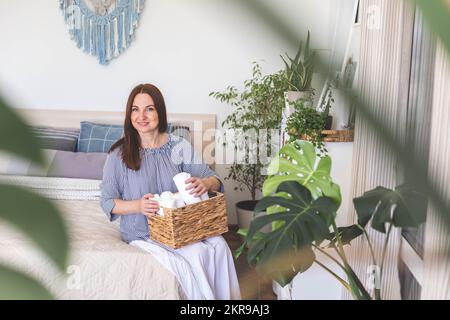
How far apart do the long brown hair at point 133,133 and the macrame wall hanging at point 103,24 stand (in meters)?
1.66

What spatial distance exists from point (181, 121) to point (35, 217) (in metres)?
4.02

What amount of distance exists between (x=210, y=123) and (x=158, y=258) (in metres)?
1.96

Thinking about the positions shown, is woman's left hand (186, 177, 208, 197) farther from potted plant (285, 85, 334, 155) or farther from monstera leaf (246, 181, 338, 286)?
monstera leaf (246, 181, 338, 286)

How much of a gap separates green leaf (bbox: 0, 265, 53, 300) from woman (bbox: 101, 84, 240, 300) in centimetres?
214

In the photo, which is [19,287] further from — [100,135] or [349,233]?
[100,135]

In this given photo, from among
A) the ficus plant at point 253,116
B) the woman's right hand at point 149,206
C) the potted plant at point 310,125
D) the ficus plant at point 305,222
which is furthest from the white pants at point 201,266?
the ficus plant at point 253,116

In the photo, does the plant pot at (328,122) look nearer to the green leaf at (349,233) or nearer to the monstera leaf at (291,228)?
the green leaf at (349,233)

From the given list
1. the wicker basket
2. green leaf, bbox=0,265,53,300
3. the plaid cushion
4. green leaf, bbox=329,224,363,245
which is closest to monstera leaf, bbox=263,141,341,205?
green leaf, bbox=329,224,363,245

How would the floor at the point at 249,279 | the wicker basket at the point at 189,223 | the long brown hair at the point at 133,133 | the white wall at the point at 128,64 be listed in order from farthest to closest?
the white wall at the point at 128,64 → the floor at the point at 249,279 → the long brown hair at the point at 133,133 → the wicker basket at the point at 189,223

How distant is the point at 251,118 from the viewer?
3.74 m

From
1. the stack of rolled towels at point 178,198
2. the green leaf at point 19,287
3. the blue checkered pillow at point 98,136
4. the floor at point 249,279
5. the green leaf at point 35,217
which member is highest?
the green leaf at point 35,217

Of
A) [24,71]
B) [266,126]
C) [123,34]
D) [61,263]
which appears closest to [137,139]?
[266,126]

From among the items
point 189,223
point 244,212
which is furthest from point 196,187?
point 244,212

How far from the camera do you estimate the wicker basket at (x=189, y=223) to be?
2.25m
